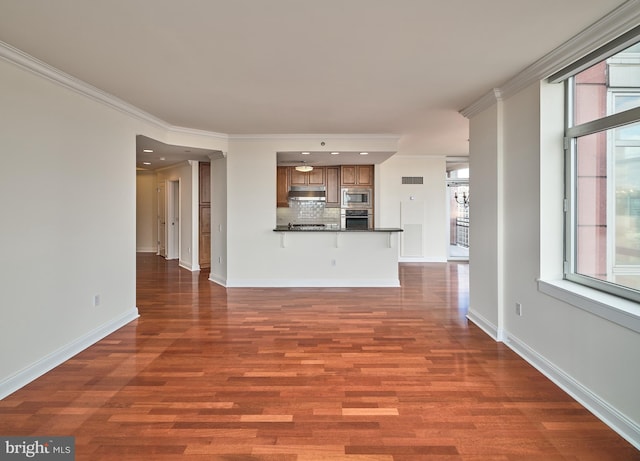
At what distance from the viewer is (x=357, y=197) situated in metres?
7.98

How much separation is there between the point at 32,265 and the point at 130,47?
1.83 m

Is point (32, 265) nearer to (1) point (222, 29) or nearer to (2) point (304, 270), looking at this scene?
(1) point (222, 29)

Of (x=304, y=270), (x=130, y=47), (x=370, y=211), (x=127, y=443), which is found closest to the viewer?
(x=127, y=443)

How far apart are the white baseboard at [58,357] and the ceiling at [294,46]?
237 centimetres

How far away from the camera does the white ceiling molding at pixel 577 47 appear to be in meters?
2.09

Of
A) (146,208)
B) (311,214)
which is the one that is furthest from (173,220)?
(311,214)

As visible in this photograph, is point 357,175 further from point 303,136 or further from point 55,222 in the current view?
point 55,222

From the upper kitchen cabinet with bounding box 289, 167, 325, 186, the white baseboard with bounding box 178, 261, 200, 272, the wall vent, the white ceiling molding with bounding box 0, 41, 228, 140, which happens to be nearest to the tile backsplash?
the upper kitchen cabinet with bounding box 289, 167, 325, 186

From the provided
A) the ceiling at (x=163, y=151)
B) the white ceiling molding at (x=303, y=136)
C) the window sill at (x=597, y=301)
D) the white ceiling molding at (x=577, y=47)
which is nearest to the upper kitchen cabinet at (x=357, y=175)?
the white ceiling molding at (x=303, y=136)

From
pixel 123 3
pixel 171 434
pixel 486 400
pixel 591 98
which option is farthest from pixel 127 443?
pixel 591 98

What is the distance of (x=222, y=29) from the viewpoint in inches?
93.2

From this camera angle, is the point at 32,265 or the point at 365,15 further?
the point at 32,265

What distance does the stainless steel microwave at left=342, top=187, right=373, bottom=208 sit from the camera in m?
7.92

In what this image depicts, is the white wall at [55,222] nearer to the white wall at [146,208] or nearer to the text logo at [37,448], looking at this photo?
the text logo at [37,448]
